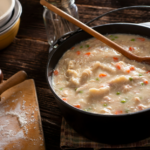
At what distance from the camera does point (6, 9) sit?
284 cm

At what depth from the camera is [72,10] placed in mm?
2773

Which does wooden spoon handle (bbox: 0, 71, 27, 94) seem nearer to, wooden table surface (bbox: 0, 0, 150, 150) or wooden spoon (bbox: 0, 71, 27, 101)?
wooden spoon (bbox: 0, 71, 27, 101)

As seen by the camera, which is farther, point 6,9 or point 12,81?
point 6,9

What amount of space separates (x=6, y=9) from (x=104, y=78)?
1.65 meters

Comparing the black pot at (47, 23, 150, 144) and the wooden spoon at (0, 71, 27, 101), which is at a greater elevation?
the black pot at (47, 23, 150, 144)

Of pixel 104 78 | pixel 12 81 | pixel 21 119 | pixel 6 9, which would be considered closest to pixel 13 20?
pixel 6 9

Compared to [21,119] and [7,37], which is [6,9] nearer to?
[7,37]

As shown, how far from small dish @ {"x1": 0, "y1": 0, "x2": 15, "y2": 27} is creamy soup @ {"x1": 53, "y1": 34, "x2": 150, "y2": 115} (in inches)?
35.0

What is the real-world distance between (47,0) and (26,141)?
1.51 metres

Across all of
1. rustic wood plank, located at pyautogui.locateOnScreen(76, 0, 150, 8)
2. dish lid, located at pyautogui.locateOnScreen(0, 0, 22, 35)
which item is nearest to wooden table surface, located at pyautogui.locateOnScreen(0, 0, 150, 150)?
rustic wood plank, located at pyautogui.locateOnScreen(76, 0, 150, 8)

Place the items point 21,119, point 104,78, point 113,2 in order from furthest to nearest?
point 113,2 < point 21,119 < point 104,78

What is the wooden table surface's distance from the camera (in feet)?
7.44

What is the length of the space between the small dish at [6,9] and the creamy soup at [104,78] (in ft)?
2.91

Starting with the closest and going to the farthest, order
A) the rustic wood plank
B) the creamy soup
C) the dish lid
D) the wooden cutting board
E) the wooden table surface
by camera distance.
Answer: the creamy soup, the wooden cutting board, the wooden table surface, the dish lid, the rustic wood plank
